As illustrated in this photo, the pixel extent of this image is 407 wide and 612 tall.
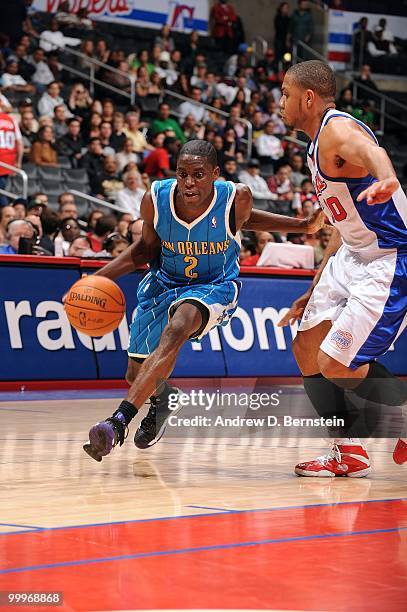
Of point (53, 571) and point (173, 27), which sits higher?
point (53, 571)

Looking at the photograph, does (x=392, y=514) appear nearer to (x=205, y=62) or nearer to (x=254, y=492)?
(x=254, y=492)

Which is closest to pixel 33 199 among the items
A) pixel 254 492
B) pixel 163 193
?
pixel 163 193

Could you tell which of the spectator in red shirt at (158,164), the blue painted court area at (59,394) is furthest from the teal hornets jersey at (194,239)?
the spectator in red shirt at (158,164)

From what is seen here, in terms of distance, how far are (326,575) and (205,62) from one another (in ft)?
63.5

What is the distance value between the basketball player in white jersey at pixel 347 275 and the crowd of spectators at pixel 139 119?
573 cm

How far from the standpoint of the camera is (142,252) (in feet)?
20.5

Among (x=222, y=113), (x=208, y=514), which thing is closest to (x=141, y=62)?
(x=222, y=113)

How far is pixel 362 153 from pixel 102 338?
5.66 m

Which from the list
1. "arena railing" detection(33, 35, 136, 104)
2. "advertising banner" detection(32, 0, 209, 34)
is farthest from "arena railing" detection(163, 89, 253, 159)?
"advertising banner" detection(32, 0, 209, 34)

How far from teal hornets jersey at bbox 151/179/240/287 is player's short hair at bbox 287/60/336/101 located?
1059mm

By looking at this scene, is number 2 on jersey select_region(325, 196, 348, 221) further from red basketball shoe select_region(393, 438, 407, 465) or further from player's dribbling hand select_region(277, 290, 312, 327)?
red basketball shoe select_region(393, 438, 407, 465)

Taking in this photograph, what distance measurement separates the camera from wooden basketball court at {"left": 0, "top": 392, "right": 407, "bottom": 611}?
289cm

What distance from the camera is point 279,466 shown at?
18.8 feet

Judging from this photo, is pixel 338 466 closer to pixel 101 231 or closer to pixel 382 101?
pixel 101 231
